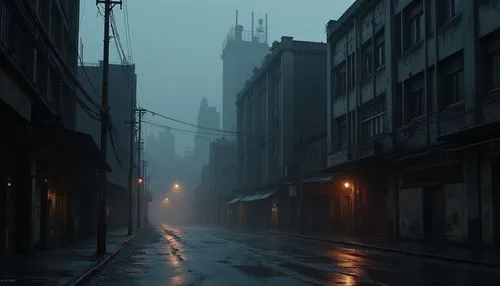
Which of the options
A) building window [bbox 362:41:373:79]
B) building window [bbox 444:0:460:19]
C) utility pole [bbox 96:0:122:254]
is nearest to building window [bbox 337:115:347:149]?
building window [bbox 362:41:373:79]

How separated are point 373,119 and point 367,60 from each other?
13.0 ft

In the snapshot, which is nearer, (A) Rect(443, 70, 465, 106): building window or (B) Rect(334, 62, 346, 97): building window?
(A) Rect(443, 70, 465, 106): building window

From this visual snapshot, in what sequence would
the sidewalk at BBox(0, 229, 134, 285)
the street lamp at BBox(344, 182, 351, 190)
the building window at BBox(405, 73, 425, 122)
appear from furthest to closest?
the street lamp at BBox(344, 182, 351, 190) < the building window at BBox(405, 73, 425, 122) < the sidewalk at BBox(0, 229, 134, 285)

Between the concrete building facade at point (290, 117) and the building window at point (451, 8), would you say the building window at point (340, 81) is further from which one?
the building window at point (451, 8)

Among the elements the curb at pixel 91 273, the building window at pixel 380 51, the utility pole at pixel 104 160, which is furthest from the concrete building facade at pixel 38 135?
the building window at pixel 380 51

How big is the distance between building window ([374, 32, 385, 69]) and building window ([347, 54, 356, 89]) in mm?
4280

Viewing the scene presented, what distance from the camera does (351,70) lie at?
43625 mm

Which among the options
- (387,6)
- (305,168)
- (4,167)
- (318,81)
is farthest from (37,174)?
(318,81)

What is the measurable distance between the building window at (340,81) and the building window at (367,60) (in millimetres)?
4434

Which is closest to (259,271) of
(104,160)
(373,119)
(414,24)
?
(104,160)

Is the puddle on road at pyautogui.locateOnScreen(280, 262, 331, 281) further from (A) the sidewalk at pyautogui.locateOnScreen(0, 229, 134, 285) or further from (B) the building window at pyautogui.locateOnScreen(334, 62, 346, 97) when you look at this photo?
(B) the building window at pyautogui.locateOnScreen(334, 62, 346, 97)

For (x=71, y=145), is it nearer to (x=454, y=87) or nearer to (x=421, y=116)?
(x=454, y=87)

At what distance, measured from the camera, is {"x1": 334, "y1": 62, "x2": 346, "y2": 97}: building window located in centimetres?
4569

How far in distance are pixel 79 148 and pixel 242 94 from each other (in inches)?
2316
